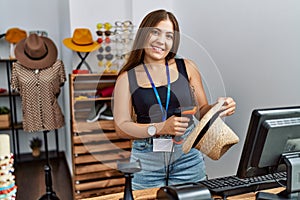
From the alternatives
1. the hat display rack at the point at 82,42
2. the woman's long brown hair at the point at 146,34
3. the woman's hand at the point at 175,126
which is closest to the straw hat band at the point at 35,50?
the hat display rack at the point at 82,42

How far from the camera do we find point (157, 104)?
133 cm

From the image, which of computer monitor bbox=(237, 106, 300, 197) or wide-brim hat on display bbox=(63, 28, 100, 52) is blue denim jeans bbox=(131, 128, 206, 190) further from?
wide-brim hat on display bbox=(63, 28, 100, 52)

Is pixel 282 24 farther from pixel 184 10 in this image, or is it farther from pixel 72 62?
pixel 72 62

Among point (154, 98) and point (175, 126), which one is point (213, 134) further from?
point (154, 98)

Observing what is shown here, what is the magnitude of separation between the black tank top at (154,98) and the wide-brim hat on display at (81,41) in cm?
147

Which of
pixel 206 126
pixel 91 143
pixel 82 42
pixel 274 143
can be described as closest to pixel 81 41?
pixel 82 42

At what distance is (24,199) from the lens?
2.88m

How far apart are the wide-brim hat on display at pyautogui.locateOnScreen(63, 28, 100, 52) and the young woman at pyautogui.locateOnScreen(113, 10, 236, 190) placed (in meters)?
1.43

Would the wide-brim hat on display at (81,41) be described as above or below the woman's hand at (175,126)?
above

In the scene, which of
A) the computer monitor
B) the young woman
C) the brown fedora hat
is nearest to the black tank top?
the young woman

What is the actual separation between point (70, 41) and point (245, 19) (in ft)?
4.90

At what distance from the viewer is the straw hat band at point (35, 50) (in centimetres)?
265

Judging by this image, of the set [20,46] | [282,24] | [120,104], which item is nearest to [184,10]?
[282,24]

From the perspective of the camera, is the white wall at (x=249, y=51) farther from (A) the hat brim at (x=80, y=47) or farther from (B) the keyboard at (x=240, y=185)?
(A) the hat brim at (x=80, y=47)
